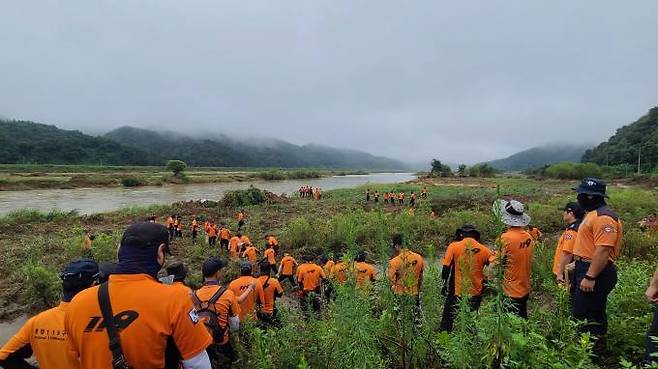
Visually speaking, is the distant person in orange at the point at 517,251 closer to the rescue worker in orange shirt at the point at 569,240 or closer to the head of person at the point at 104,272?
the rescue worker in orange shirt at the point at 569,240

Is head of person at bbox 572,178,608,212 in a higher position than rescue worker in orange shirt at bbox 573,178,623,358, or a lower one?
higher

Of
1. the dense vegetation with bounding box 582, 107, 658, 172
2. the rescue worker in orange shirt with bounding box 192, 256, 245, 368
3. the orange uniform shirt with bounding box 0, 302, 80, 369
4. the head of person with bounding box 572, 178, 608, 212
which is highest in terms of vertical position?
the dense vegetation with bounding box 582, 107, 658, 172

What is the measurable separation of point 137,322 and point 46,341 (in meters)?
Result: 1.36

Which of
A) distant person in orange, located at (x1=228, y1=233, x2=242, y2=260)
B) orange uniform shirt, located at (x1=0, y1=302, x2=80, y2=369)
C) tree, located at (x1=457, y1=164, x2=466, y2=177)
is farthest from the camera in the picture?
tree, located at (x1=457, y1=164, x2=466, y2=177)

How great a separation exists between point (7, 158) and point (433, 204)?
102806 mm

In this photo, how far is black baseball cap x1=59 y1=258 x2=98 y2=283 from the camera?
280 cm

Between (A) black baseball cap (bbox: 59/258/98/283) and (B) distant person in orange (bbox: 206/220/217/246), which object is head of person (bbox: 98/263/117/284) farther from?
(B) distant person in orange (bbox: 206/220/217/246)

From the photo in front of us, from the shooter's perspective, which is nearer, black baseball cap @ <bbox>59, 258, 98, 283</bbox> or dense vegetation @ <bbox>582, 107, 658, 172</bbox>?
black baseball cap @ <bbox>59, 258, 98, 283</bbox>

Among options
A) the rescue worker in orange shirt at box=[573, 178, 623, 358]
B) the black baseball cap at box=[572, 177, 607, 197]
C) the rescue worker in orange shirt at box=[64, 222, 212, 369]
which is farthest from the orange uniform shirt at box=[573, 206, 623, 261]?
the rescue worker in orange shirt at box=[64, 222, 212, 369]

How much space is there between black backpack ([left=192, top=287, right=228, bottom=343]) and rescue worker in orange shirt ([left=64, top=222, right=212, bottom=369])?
1.73 m

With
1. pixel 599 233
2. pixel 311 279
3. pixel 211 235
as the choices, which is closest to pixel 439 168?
pixel 211 235

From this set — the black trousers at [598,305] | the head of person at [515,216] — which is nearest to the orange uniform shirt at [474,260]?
the head of person at [515,216]

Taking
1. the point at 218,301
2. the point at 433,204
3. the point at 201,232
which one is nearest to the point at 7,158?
the point at 201,232

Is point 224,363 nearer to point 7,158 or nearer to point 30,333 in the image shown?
point 30,333
